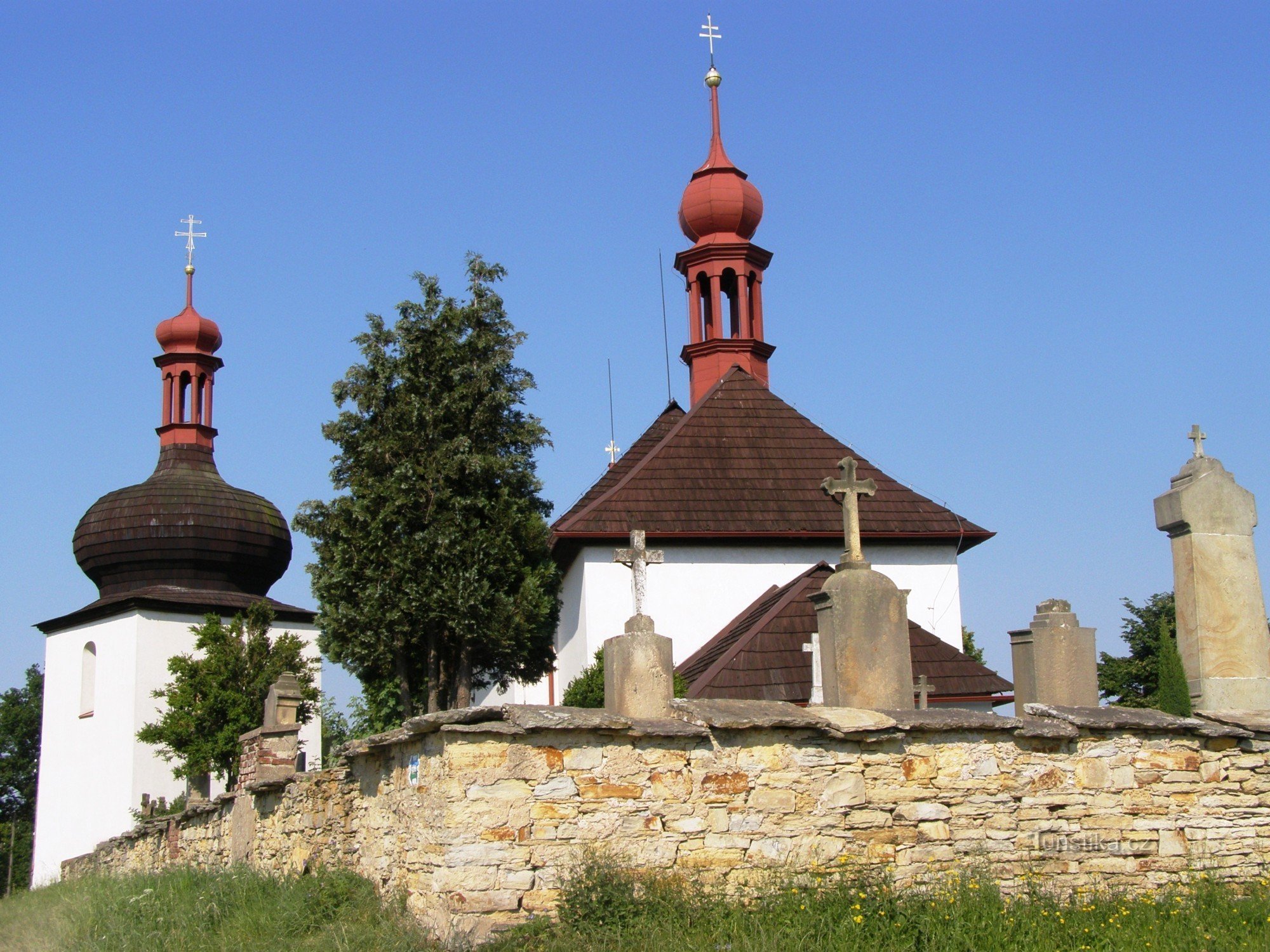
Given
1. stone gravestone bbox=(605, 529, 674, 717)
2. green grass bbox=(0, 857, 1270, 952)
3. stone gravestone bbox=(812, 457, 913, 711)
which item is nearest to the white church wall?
green grass bbox=(0, 857, 1270, 952)

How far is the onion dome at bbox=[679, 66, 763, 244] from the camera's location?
26.8 m

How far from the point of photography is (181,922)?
9.68m

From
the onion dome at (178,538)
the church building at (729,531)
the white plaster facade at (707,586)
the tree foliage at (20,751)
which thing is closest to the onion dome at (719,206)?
the church building at (729,531)

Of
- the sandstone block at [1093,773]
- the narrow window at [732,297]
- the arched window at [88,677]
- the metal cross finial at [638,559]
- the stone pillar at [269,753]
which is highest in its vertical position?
the narrow window at [732,297]

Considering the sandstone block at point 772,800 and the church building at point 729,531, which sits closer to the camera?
the sandstone block at point 772,800

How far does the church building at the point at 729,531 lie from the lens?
835 inches

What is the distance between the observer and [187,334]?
36344mm

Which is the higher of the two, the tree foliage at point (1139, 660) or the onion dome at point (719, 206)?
the onion dome at point (719, 206)

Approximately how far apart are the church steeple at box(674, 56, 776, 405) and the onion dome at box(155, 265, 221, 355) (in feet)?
48.7

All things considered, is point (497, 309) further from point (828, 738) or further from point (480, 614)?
point (828, 738)

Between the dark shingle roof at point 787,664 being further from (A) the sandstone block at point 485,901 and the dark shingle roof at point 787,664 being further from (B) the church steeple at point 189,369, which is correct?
(B) the church steeple at point 189,369

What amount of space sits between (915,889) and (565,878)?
2.02 m

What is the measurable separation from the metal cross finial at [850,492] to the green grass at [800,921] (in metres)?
2.91

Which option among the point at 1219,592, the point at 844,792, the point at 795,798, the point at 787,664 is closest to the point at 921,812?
the point at 844,792
